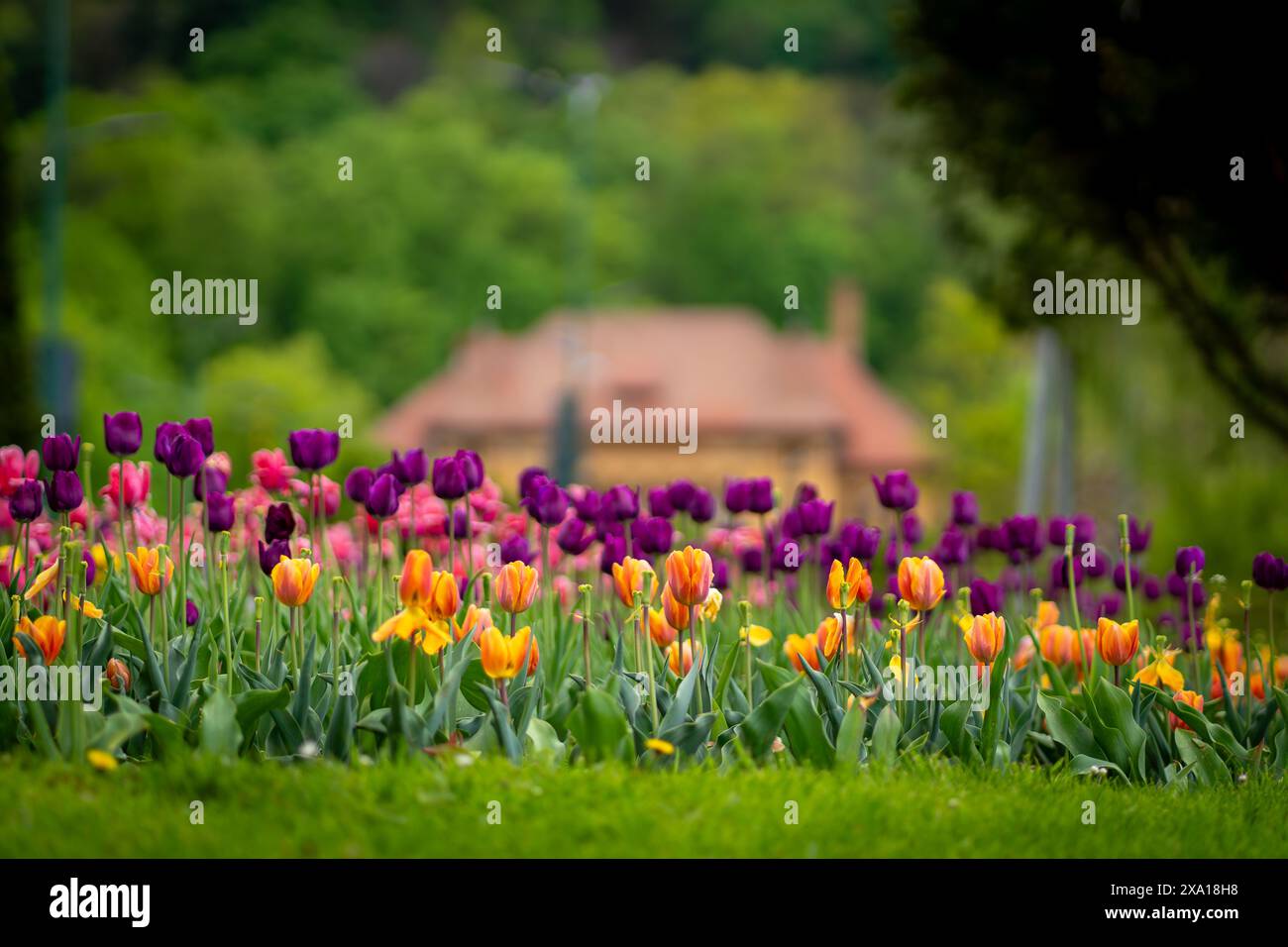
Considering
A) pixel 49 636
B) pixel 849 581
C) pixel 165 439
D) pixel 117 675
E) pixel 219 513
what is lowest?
pixel 117 675

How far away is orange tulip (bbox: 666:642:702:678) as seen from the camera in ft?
15.5

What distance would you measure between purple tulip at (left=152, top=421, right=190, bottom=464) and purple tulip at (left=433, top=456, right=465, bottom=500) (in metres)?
0.76

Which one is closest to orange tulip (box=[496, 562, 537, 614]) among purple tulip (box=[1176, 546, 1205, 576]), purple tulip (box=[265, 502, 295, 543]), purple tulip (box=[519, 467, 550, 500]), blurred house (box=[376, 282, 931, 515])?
purple tulip (box=[519, 467, 550, 500])

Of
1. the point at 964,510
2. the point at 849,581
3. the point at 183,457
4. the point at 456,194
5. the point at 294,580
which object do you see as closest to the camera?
the point at 294,580

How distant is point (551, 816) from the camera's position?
3883 mm

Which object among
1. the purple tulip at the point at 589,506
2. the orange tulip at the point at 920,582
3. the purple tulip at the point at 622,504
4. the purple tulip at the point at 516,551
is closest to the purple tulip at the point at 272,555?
the purple tulip at the point at 516,551

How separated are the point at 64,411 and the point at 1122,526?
1575 centimetres

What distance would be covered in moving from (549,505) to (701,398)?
1884 inches

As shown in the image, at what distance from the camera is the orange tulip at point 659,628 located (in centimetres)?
461

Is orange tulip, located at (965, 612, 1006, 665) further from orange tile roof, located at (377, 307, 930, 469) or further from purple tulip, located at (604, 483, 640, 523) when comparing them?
orange tile roof, located at (377, 307, 930, 469)

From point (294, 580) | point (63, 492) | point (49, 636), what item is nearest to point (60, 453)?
point (63, 492)

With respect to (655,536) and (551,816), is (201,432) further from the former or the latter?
(551,816)

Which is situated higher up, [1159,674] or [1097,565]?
[1097,565]
